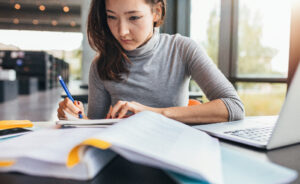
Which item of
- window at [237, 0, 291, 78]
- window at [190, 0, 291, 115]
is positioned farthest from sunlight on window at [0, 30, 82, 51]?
window at [237, 0, 291, 78]

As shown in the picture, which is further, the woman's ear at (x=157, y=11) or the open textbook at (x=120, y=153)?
the woman's ear at (x=157, y=11)

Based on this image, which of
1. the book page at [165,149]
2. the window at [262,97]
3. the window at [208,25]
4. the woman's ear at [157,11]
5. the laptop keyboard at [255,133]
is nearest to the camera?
the book page at [165,149]

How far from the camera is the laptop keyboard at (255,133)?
55 centimetres

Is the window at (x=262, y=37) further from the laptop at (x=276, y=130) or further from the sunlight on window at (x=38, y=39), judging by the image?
the sunlight on window at (x=38, y=39)

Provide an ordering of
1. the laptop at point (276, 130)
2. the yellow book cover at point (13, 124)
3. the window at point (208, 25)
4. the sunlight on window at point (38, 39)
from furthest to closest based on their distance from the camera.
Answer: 1. the sunlight on window at point (38, 39)
2. the window at point (208, 25)
3. the yellow book cover at point (13, 124)
4. the laptop at point (276, 130)

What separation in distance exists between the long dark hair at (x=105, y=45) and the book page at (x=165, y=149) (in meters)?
0.78

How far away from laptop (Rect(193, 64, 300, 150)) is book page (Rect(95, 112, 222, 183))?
12 cm

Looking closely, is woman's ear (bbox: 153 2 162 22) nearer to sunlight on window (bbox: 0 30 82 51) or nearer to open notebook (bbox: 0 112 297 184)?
open notebook (bbox: 0 112 297 184)

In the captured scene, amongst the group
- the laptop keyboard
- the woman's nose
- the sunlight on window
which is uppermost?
the sunlight on window

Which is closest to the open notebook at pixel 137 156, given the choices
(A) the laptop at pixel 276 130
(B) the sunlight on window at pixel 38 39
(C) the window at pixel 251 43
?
(A) the laptop at pixel 276 130

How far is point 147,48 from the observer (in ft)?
3.90

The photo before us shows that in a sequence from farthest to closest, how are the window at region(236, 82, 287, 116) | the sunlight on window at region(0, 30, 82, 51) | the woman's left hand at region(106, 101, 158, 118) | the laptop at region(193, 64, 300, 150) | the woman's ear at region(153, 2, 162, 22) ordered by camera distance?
the sunlight on window at region(0, 30, 82, 51) → the window at region(236, 82, 287, 116) → the woman's ear at region(153, 2, 162, 22) → the woman's left hand at region(106, 101, 158, 118) → the laptop at region(193, 64, 300, 150)

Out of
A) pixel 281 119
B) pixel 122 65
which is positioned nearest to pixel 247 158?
pixel 281 119

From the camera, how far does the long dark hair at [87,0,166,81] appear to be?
118 centimetres
